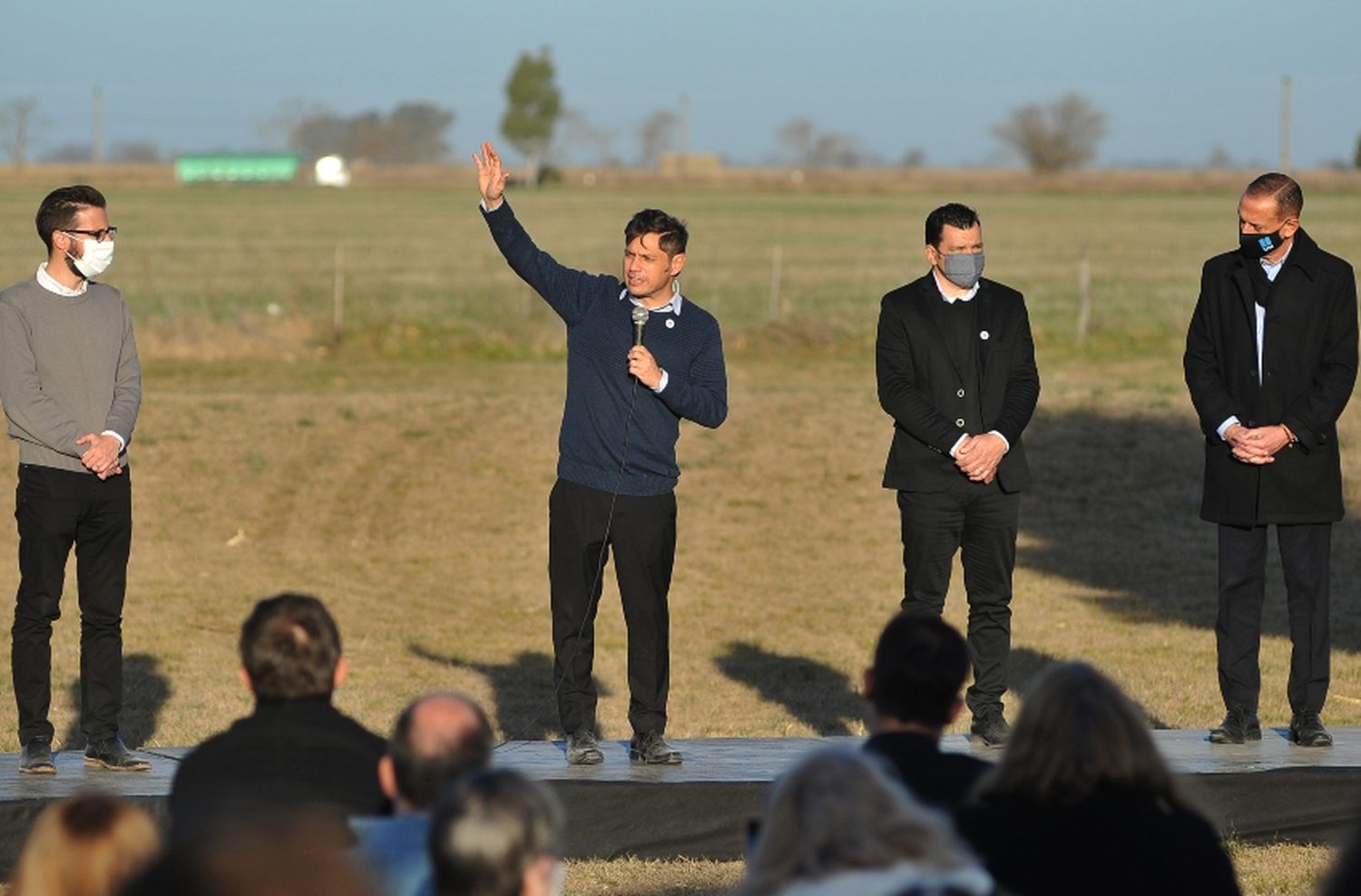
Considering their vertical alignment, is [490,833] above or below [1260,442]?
below

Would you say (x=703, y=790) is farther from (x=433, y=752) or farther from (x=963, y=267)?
(x=433, y=752)

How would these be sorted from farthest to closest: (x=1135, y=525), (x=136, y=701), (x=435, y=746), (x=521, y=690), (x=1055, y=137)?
(x=1055, y=137) → (x=1135, y=525) → (x=521, y=690) → (x=136, y=701) → (x=435, y=746)

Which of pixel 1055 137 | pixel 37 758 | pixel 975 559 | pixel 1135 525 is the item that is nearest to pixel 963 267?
pixel 975 559

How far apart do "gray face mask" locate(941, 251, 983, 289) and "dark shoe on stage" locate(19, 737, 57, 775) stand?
3.65 m

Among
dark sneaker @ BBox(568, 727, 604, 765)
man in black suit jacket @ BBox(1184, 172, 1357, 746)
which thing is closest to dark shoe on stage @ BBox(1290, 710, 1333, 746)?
man in black suit jacket @ BBox(1184, 172, 1357, 746)

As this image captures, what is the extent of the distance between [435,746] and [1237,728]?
459 cm

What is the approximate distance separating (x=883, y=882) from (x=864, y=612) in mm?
9981

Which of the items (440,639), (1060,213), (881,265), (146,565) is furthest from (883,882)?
(1060,213)

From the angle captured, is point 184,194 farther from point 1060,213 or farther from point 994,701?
point 994,701

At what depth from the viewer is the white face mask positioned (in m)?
6.53

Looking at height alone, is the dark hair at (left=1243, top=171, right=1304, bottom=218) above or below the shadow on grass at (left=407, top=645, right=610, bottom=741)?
above

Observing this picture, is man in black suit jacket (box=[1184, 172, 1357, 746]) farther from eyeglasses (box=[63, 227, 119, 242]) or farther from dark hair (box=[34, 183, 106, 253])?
dark hair (box=[34, 183, 106, 253])

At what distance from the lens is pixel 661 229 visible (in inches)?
256

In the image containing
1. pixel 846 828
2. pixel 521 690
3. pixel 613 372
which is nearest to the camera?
pixel 846 828
